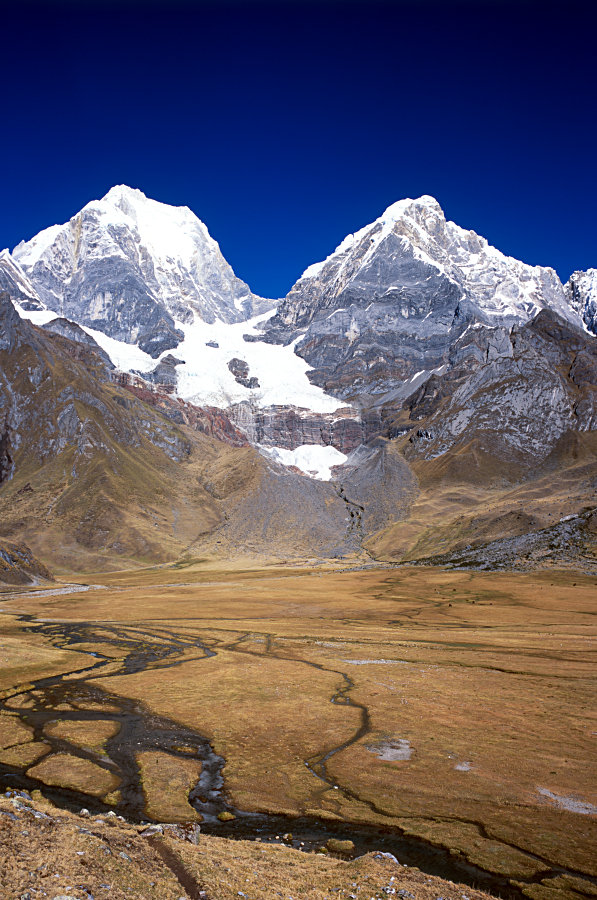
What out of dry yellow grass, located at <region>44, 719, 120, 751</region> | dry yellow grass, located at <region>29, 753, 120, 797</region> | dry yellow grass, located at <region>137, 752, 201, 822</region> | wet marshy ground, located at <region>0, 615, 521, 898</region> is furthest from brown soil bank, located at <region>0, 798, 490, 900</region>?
dry yellow grass, located at <region>44, 719, 120, 751</region>

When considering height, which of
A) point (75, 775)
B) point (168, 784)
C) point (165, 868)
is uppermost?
point (165, 868)

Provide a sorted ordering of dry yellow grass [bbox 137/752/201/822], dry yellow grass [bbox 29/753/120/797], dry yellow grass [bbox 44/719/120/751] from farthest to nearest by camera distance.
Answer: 1. dry yellow grass [bbox 44/719/120/751]
2. dry yellow grass [bbox 29/753/120/797]
3. dry yellow grass [bbox 137/752/201/822]

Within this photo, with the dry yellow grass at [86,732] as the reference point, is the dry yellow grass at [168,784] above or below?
above

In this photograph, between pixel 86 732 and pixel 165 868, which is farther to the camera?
pixel 86 732

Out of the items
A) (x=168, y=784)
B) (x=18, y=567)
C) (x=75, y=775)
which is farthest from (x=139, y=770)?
(x=18, y=567)

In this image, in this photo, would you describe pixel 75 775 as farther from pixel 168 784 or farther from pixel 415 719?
pixel 415 719

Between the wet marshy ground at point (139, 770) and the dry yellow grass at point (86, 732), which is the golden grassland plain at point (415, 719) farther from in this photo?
the dry yellow grass at point (86, 732)

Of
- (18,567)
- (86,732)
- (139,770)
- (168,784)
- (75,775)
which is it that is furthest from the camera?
(18,567)

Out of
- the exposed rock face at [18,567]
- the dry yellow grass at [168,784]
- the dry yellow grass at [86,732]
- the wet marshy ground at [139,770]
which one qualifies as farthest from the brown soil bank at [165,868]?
the exposed rock face at [18,567]

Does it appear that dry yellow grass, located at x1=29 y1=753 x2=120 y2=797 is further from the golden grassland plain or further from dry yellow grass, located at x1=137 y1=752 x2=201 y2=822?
the golden grassland plain
